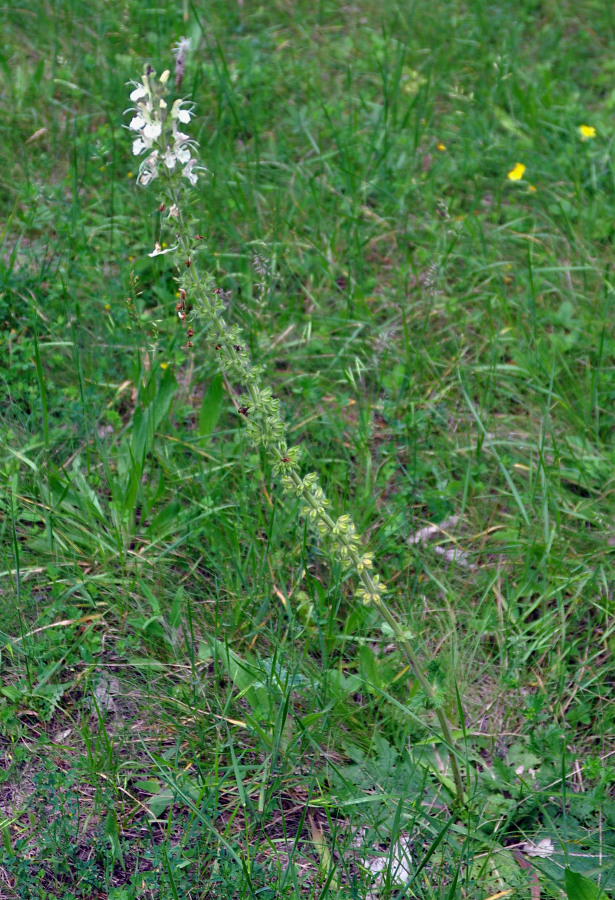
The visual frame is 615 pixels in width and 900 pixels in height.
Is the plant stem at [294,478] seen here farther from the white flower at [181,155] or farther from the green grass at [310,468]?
the green grass at [310,468]

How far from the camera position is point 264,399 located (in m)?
1.68

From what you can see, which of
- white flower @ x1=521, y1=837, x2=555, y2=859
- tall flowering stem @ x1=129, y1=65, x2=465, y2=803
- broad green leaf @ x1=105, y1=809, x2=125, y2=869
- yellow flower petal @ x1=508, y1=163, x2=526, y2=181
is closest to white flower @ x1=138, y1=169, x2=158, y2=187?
tall flowering stem @ x1=129, y1=65, x2=465, y2=803

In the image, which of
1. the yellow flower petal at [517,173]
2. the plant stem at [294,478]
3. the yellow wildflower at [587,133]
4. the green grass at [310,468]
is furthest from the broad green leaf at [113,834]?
the yellow wildflower at [587,133]

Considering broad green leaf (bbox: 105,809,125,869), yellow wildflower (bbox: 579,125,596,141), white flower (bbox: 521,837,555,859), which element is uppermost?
yellow wildflower (bbox: 579,125,596,141)

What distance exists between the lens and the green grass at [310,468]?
78.3 inches

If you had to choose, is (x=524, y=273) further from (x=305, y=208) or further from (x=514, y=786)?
(x=514, y=786)

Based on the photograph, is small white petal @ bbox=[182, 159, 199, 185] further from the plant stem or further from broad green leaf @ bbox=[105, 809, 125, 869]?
broad green leaf @ bbox=[105, 809, 125, 869]

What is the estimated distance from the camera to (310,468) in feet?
8.87

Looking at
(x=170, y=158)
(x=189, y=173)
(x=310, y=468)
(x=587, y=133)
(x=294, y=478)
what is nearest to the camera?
(x=170, y=158)

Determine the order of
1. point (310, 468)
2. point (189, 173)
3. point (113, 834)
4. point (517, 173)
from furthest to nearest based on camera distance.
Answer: point (517, 173)
point (310, 468)
point (113, 834)
point (189, 173)

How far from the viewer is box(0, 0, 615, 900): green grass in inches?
78.3

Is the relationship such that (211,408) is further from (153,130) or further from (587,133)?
(587,133)

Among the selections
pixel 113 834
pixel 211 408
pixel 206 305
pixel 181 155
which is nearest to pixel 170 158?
pixel 181 155

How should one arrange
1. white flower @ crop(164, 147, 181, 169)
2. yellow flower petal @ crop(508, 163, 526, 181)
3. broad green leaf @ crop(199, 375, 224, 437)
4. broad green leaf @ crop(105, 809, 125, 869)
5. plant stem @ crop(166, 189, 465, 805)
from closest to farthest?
1. white flower @ crop(164, 147, 181, 169)
2. plant stem @ crop(166, 189, 465, 805)
3. broad green leaf @ crop(105, 809, 125, 869)
4. broad green leaf @ crop(199, 375, 224, 437)
5. yellow flower petal @ crop(508, 163, 526, 181)
